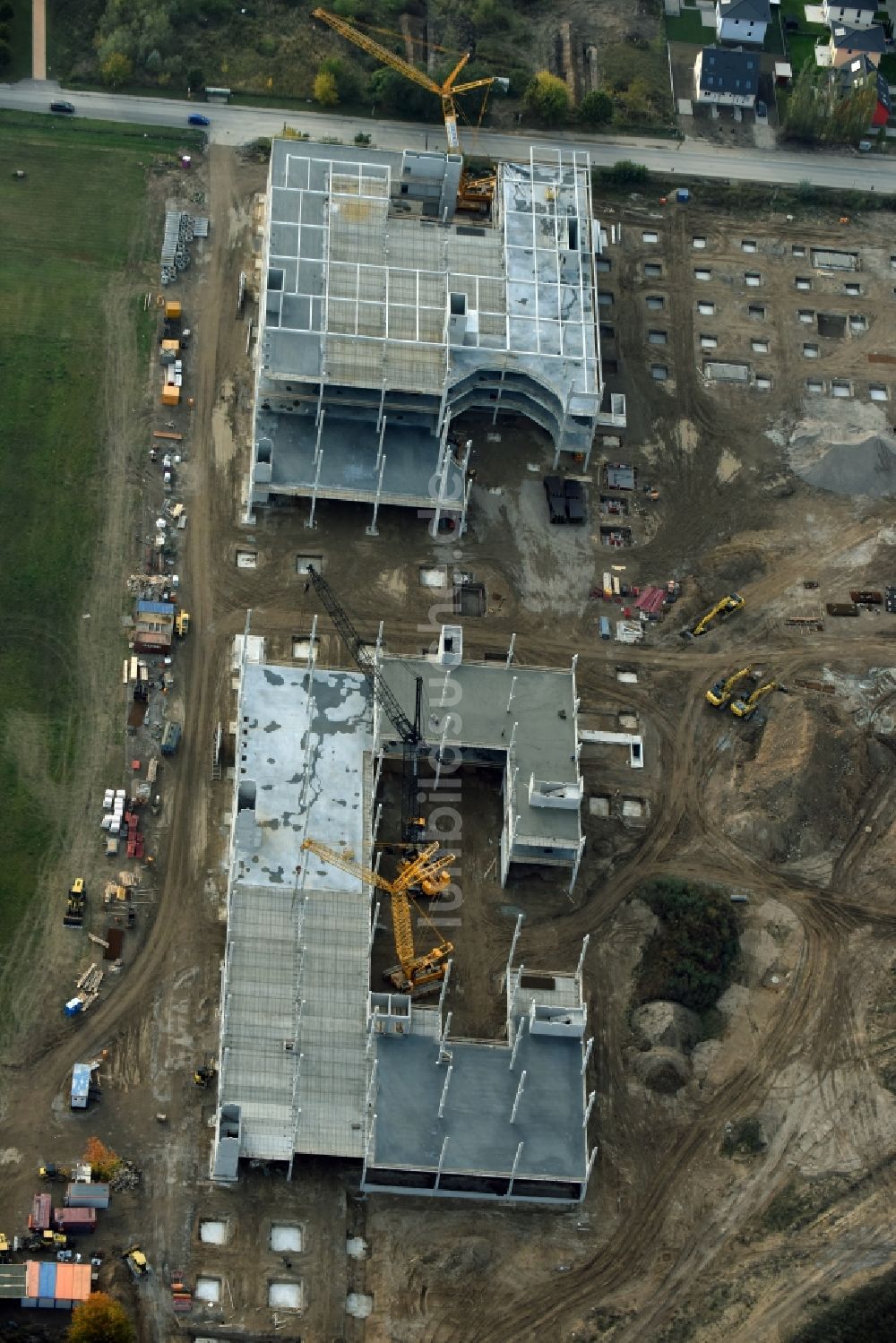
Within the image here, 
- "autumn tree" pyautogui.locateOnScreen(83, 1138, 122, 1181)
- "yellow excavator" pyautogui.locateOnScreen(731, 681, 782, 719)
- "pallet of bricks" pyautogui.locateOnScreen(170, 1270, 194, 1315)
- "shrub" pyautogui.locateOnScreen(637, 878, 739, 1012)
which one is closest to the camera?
"pallet of bricks" pyautogui.locateOnScreen(170, 1270, 194, 1315)

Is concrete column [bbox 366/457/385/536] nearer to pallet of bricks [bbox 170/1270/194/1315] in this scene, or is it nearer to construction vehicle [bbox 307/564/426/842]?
construction vehicle [bbox 307/564/426/842]

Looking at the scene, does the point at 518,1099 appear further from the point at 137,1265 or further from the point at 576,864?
the point at 137,1265

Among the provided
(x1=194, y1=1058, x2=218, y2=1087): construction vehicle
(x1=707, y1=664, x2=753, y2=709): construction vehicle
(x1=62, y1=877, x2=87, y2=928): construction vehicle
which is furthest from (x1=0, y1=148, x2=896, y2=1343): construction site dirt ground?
(x1=62, y1=877, x2=87, y2=928): construction vehicle

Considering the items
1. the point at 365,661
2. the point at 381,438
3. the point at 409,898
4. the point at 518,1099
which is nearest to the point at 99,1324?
the point at 518,1099

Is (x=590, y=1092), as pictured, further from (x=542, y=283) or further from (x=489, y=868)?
(x=542, y=283)

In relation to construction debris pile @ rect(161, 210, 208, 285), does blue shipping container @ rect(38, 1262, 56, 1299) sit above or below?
below
